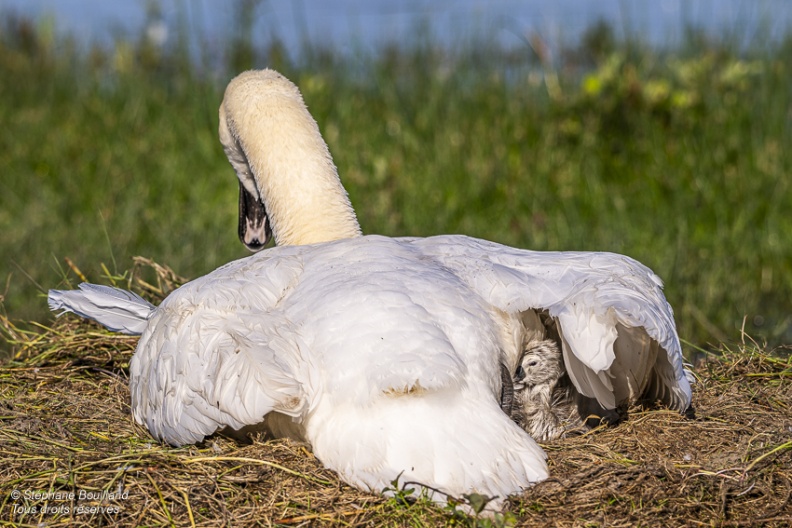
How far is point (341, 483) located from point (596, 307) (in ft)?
3.19

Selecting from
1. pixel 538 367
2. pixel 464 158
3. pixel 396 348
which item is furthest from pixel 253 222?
pixel 464 158

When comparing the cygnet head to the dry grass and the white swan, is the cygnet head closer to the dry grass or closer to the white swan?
the white swan

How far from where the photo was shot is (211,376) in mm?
3398

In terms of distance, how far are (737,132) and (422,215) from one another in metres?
2.71

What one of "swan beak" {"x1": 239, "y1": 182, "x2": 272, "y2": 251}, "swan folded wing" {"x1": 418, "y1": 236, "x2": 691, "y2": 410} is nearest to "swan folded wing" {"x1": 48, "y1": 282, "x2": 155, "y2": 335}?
"swan folded wing" {"x1": 418, "y1": 236, "x2": 691, "y2": 410}

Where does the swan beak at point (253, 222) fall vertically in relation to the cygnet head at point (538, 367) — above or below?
below

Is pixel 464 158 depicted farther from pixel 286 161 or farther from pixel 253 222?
pixel 286 161

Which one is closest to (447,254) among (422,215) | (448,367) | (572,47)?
(448,367)

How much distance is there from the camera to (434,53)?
34.4 ft

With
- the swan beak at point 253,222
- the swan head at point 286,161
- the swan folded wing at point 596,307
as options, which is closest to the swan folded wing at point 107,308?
the swan head at point 286,161

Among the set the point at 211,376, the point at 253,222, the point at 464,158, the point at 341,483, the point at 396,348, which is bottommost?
the point at 464,158

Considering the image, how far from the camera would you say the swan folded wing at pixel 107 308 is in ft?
14.0

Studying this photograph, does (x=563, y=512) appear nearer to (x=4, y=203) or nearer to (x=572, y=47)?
(x=4, y=203)

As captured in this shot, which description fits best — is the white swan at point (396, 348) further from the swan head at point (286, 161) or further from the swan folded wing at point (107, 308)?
the swan head at point (286, 161)
